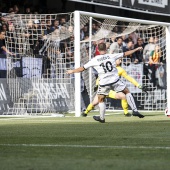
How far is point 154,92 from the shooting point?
23.5 m

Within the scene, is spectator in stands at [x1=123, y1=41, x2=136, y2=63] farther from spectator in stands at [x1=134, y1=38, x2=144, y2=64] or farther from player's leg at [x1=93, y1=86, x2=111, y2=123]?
player's leg at [x1=93, y1=86, x2=111, y2=123]

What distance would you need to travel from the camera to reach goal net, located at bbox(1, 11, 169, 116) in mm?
19062

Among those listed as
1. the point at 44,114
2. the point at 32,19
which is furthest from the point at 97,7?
the point at 44,114

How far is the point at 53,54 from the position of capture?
66.4 feet

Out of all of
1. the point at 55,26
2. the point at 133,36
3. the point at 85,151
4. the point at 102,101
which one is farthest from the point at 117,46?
the point at 85,151

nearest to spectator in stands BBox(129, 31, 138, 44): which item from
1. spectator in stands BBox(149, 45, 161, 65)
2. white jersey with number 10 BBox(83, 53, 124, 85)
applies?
spectator in stands BBox(149, 45, 161, 65)

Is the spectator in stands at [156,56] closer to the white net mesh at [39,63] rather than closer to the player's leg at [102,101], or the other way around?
the white net mesh at [39,63]

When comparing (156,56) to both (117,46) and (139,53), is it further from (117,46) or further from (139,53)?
(117,46)

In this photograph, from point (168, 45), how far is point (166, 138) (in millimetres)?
11397

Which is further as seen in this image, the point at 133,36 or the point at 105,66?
the point at 133,36

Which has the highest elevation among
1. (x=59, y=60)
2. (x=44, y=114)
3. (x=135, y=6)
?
(x=135, y=6)

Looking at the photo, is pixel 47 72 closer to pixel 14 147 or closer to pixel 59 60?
pixel 59 60

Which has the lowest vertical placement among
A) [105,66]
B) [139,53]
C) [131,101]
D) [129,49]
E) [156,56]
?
[131,101]

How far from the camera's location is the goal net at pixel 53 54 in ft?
62.5
